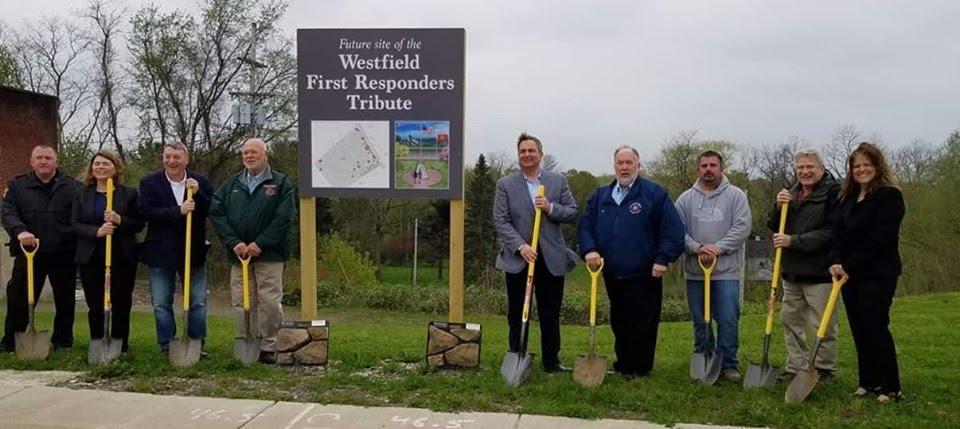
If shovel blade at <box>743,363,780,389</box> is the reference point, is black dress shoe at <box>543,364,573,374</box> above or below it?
below

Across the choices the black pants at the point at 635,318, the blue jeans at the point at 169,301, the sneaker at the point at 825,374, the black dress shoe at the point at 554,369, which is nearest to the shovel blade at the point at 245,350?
the blue jeans at the point at 169,301

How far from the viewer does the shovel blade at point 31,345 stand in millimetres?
6457

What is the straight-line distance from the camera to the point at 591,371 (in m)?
5.63

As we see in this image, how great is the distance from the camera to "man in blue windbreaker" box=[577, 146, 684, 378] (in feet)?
18.7

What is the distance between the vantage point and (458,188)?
6.92 metres

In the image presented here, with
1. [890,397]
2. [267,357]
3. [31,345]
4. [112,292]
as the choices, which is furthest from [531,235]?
[31,345]

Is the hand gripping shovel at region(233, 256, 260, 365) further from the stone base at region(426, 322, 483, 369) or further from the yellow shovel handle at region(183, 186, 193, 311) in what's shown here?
the stone base at region(426, 322, 483, 369)

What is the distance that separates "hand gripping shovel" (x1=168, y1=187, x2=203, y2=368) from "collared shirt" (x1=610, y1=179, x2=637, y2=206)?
3.32 m

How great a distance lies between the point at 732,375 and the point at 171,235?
4.52 metres

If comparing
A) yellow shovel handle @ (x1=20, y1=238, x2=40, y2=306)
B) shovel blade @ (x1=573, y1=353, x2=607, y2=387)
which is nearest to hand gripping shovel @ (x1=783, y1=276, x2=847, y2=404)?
shovel blade @ (x1=573, y1=353, x2=607, y2=387)

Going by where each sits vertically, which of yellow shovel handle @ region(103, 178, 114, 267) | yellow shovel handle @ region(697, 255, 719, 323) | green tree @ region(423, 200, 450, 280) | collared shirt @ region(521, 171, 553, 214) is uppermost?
collared shirt @ region(521, 171, 553, 214)

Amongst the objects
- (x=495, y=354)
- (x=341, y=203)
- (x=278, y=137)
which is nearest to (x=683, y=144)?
(x=341, y=203)

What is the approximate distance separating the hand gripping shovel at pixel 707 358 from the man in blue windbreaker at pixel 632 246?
0.31m

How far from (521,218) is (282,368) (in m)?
2.22
